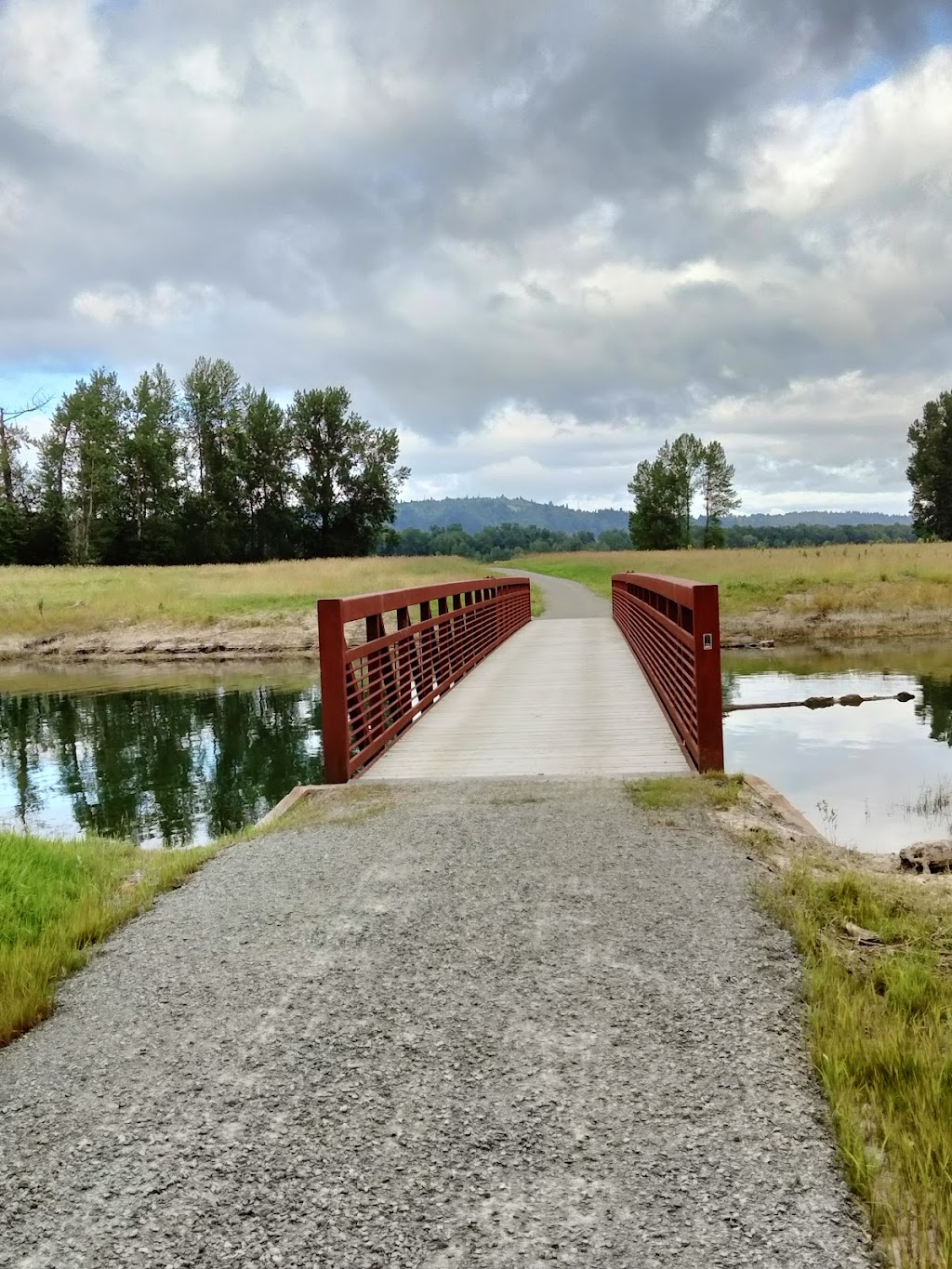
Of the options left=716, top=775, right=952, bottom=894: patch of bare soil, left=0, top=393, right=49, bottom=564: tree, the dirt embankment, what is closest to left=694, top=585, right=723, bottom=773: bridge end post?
left=716, top=775, right=952, bottom=894: patch of bare soil

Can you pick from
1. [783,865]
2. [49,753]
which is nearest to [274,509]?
[49,753]

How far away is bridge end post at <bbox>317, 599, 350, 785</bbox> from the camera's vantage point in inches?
263

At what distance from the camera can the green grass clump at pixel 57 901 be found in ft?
11.3

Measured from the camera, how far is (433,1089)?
8.48 feet

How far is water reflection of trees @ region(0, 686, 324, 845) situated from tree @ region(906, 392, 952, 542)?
69273 mm

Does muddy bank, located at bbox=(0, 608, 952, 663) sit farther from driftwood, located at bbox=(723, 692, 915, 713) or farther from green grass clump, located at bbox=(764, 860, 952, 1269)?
green grass clump, located at bbox=(764, 860, 952, 1269)

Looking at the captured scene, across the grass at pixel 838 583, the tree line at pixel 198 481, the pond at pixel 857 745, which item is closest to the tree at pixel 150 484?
the tree line at pixel 198 481

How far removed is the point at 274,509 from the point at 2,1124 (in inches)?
2620

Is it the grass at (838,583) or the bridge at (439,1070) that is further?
the grass at (838,583)

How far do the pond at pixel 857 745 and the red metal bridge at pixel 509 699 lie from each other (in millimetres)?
1488

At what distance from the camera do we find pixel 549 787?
6.14m

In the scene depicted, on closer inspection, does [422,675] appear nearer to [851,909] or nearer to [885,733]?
[885,733]

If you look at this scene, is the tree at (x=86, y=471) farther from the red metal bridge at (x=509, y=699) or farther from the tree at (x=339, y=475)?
the red metal bridge at (x=509, y=699)

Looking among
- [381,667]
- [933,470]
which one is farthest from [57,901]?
[933,470]
